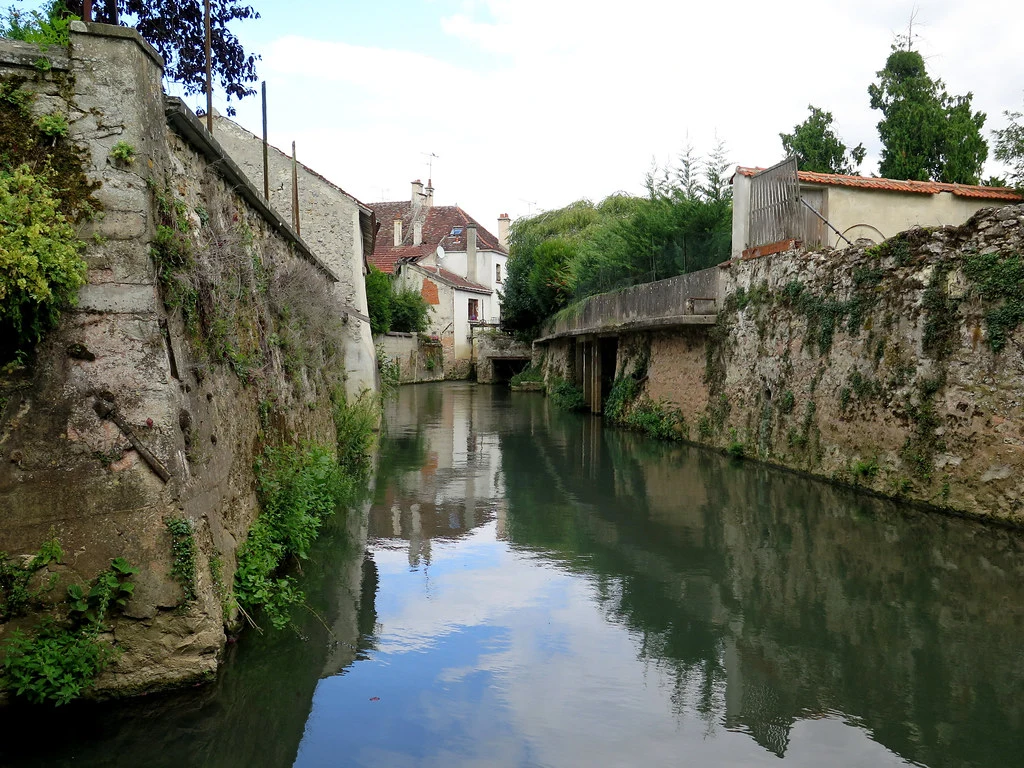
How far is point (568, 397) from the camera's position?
88.3ft

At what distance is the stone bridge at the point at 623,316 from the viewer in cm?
1609

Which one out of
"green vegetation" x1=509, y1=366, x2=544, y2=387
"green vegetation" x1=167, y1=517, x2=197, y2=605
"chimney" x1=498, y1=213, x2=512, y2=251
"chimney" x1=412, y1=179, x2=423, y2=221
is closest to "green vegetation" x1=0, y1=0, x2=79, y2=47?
"green vegetation" x1=167, y1=517, x2=197, y2=605

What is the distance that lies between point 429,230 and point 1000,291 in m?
42.7

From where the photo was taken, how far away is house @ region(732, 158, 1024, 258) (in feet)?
45.3

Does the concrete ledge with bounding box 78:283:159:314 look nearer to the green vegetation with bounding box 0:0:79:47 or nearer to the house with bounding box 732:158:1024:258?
the green vegetation with bounding box 0:0:79:47

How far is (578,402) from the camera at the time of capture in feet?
86.2

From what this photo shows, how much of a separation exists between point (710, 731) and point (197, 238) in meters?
4.76

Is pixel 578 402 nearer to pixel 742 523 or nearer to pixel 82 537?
pixel 742 523

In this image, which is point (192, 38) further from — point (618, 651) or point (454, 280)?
point (454, 280)

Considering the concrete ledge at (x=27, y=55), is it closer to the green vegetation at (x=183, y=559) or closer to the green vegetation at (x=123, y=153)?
the green vegetation at (x=123, y=153)

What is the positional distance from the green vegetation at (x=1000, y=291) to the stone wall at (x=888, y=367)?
16 millimetres

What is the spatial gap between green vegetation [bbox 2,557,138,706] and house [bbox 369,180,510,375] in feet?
124

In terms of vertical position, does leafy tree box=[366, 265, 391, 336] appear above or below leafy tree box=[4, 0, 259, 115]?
below

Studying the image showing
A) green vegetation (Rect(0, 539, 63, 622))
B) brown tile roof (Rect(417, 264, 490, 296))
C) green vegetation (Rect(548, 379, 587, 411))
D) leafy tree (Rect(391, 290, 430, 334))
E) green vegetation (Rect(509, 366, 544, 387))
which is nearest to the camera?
green vegetation (Rect(0, 539, 63, 622))
